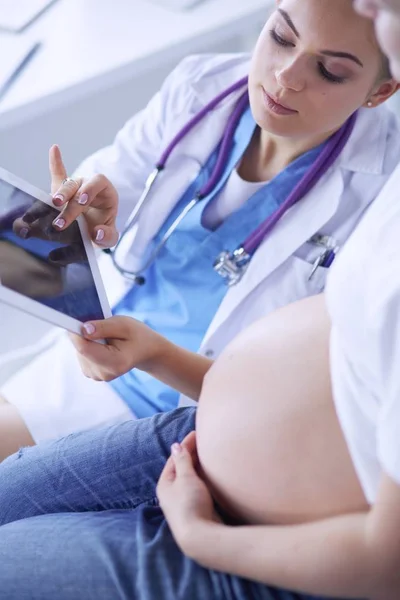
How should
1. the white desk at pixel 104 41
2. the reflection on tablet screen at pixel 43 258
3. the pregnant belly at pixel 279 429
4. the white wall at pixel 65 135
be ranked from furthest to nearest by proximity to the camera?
the white wall at pixel 65 135 → the white desk at pixel 104 41 → the reflection on tablet screen at pixel 43 258 → the pregnant belly at pixel 279 429

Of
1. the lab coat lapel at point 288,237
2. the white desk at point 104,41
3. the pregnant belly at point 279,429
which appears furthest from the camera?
the white desk at point 104,41

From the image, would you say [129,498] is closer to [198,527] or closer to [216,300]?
[198,527]

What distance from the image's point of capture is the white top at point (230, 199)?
3.55 ft

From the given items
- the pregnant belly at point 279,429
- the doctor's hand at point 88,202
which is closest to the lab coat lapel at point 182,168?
the doctor's hand at point 88,202

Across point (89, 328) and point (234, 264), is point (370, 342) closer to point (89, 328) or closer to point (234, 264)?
point (89, 328)

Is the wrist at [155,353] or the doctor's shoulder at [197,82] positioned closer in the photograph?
the wrist at [155,353]

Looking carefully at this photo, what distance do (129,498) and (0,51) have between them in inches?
30.9

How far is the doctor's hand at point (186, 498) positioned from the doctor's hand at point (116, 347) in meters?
0.13

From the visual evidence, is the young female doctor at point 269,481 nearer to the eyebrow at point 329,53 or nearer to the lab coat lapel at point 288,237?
the eyebrow at point 329,53

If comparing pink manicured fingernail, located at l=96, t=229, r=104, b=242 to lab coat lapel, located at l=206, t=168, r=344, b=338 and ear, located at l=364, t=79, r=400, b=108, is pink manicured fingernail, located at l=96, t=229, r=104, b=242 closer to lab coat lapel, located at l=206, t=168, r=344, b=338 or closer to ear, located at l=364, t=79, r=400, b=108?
lab coat lapel, located at l=206, t=168, r=344, b=338

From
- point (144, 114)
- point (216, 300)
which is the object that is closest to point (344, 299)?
point (216, 300)

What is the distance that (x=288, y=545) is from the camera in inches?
25.3

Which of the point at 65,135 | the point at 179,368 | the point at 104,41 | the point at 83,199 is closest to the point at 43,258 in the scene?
the point at 83,199

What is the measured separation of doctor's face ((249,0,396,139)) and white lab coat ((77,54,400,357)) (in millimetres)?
91
